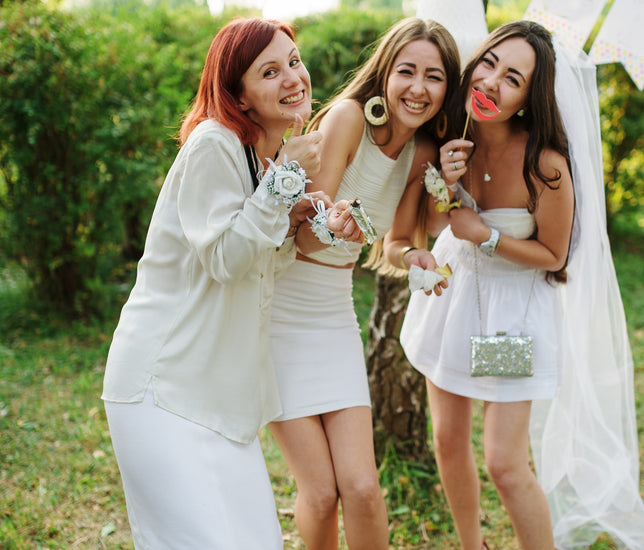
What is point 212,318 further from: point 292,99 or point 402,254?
point 402,254

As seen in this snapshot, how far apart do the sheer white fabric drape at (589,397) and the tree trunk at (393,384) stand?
722 millimetres

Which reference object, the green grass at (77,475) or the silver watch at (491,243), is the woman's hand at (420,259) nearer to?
the silver watch at (491,243)

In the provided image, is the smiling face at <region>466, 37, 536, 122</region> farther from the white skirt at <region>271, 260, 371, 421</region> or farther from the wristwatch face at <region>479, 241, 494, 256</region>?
the white skirt at <region>271, 260, 371, 421</region>

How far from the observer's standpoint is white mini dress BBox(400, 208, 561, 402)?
2693 millimetres

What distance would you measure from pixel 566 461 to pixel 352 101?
200cm

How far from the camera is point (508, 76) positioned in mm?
2467

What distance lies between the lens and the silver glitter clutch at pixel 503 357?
2.64 m

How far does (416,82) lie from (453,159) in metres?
0.33

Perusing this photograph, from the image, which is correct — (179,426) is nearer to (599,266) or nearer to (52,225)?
(599,266)

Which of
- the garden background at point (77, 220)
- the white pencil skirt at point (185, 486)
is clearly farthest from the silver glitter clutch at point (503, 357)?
the garden background at point (77, 220)

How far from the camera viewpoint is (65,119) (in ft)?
17.8

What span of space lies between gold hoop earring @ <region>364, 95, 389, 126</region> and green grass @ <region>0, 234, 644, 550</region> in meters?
2.04

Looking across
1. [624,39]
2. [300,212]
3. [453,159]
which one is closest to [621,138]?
[624,39]

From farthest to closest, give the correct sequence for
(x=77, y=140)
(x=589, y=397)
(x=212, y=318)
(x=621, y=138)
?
(x=621, y=138)
(x=77, y=140)
(x=589, y=397)
(x=212, y=318)
